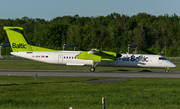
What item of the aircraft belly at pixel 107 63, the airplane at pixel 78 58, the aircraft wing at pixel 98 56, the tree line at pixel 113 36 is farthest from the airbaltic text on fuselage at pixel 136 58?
the tree line at pixel 113 36

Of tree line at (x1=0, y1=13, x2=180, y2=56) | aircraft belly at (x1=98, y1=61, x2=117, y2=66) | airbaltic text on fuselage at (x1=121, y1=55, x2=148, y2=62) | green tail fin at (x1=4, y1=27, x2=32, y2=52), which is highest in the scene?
tree line at (x1=0, y1=13, x2=180, y2=56)

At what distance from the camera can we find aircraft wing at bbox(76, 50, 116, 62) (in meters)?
34.4

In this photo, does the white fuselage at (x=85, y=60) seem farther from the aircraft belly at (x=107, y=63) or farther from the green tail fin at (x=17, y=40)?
the green tail fin at (x=17, y=40)

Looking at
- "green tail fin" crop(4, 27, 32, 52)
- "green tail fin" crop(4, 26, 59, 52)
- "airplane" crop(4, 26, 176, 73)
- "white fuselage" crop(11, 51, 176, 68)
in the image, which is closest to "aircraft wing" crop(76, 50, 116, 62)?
"airplane" crop(4, 26, 176, 73)

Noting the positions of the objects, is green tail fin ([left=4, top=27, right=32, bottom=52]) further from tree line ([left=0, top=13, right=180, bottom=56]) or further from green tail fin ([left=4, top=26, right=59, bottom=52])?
tree line ([left=0, top=13, right=180, bottom=56])

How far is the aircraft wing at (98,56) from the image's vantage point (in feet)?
113

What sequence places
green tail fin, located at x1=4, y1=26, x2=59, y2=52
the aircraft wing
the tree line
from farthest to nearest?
the tree line < green tail fin, located at x1=4, y1=26, x2=59, y2=52 < the aircraft wing

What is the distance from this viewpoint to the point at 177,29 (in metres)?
99.5

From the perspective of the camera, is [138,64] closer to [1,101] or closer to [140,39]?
[1,101]

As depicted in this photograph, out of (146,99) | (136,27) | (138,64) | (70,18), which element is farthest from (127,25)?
(146,99)

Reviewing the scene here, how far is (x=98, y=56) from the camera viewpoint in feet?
114

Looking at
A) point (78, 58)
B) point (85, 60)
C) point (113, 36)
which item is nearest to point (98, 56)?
point (85, 60)

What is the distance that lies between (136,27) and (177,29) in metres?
17.8

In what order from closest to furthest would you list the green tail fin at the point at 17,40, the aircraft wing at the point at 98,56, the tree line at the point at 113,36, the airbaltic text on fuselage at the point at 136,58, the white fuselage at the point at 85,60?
the aircraft wing at the point at 98,56, the green tail fin at the point at 17,40, the white fuselage at the point at 85,60, the airbaltic text on fuselage at the point at 136,58, the tree line at the point at 113,36
